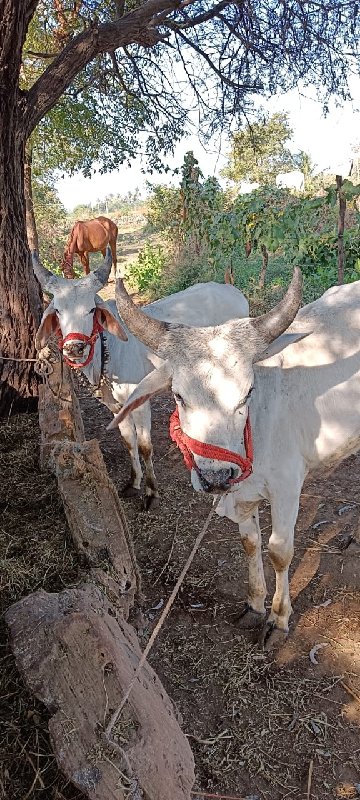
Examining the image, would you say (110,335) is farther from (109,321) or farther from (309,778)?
(309,778)

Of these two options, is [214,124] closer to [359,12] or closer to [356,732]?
[359,12]

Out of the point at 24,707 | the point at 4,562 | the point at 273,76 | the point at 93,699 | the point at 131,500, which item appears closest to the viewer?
the point at 93,699

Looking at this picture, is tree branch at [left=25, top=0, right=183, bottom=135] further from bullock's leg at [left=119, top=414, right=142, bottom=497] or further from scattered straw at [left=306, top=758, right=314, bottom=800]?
scattered straw at [left=306, top=758, right=314, bottom=800]

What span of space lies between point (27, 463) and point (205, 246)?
35.8ft

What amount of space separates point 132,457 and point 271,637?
7.64 feet

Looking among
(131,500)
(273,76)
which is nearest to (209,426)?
(131,500)

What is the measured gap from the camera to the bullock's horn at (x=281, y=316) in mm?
2553

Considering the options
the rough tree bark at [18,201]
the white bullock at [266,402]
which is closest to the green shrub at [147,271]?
the rough tree bark at [18,201]

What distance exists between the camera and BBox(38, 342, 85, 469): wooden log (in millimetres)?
3902

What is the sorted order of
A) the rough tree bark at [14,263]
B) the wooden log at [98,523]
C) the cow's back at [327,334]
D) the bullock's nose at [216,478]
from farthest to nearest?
the rough tree bark at [14,263] → the cow's back at [327,334] → the wooden log at [98,523] → the bullock's nose at [216,478]

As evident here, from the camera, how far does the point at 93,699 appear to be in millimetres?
1696

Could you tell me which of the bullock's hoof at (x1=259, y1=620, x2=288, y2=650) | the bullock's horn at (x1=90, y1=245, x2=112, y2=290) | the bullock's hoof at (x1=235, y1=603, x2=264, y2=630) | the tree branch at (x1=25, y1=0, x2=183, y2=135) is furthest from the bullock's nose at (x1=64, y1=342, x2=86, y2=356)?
the tree branch at (x1=25, y1=0, x2=183, y2=135)

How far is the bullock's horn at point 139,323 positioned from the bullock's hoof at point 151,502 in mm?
2745

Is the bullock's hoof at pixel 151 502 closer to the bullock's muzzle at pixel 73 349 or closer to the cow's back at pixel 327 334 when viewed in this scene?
the bullock's muzzle at pixel 73 349
